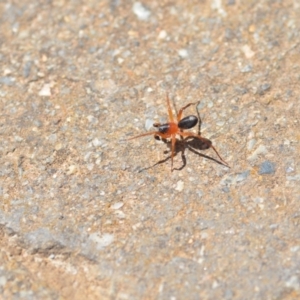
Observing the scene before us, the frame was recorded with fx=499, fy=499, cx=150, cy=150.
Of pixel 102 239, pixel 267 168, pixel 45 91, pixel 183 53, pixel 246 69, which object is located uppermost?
pixel 45 91

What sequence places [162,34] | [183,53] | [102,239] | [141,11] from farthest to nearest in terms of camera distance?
[141,11], [162,34], [183,53], [102,239]

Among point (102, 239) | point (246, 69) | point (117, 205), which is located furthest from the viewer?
point (246, 69)

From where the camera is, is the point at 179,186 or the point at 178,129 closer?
the point at 179,186

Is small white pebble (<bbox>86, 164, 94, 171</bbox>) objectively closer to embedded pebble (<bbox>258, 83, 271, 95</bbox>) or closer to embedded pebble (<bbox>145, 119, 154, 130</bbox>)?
embedded pebble (<bbox>145, 119, 154, 130</bbox>)

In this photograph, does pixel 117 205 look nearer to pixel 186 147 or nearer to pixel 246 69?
pixel 186 147

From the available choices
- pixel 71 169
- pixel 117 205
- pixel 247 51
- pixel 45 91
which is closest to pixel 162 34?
pixel 247 51

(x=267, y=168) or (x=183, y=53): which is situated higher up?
(x=183, y=53)

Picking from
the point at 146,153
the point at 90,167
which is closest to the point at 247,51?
the point at 146,153

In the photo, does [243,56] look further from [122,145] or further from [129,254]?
[129,254]
